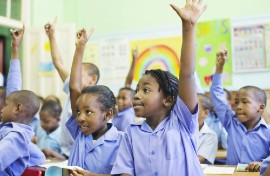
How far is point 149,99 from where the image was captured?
4.95ft

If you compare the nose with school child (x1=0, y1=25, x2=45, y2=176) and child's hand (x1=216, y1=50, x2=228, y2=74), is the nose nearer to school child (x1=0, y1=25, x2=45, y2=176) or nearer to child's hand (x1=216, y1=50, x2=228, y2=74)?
school child (x1=0, y1=25, x2=45, y2=176)

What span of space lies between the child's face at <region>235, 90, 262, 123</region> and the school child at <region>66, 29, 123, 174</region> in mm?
977

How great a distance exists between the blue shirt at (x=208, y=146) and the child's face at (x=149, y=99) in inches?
40.8

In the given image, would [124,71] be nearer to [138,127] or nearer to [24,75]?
[24,75]

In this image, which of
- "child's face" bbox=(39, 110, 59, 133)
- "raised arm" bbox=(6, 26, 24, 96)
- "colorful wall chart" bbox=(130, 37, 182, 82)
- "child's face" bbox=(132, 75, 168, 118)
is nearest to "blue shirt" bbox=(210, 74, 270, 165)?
"child's face" bbox=(132, 75, 168, 118)

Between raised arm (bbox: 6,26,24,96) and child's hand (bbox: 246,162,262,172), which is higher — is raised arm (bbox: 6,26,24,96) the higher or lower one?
the higher one

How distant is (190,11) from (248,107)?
1.29 m

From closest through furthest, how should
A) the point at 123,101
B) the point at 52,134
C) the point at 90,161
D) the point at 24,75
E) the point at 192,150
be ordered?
the point at 192,150, the point at 90,161, the point at 52,134, the point at 123,101, the point at 24,75

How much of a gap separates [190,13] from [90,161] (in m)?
0.80

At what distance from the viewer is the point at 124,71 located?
4.95m

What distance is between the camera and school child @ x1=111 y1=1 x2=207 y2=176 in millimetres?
1350

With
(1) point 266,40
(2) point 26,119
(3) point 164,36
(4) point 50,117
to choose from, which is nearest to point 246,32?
(1) point 266,40

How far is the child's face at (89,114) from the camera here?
1.74m

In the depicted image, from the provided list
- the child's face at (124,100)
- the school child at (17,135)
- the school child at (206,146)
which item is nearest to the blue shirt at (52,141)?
the child's face at (124,100)
